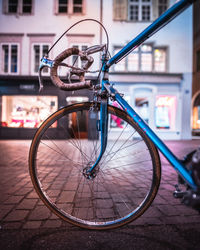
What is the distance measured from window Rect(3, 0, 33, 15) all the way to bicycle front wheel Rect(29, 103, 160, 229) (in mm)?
12166

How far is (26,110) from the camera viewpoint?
12.0m

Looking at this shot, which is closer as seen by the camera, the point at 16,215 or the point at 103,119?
the point at 103,119

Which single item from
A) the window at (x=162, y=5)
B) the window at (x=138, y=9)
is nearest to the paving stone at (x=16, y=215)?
the window at (x=138, y=9)

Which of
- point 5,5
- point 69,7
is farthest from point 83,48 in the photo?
point 5,5

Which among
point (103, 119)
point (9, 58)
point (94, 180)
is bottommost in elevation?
point (94, 180)

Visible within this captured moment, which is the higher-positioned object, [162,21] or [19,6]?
[19,6]

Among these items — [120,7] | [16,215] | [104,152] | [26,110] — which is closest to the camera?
[104,152]

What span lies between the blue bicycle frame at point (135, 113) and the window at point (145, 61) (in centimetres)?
1138

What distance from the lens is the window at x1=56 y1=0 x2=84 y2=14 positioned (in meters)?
11.9

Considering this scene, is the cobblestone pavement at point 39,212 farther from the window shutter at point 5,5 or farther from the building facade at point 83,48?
the window shutter at point 5,5

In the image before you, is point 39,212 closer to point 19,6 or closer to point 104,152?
point 104,152

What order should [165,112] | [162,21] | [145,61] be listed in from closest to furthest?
[162,21], [145,61], [165,112]

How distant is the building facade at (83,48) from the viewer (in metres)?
11.8

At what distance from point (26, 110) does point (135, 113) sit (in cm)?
1175
